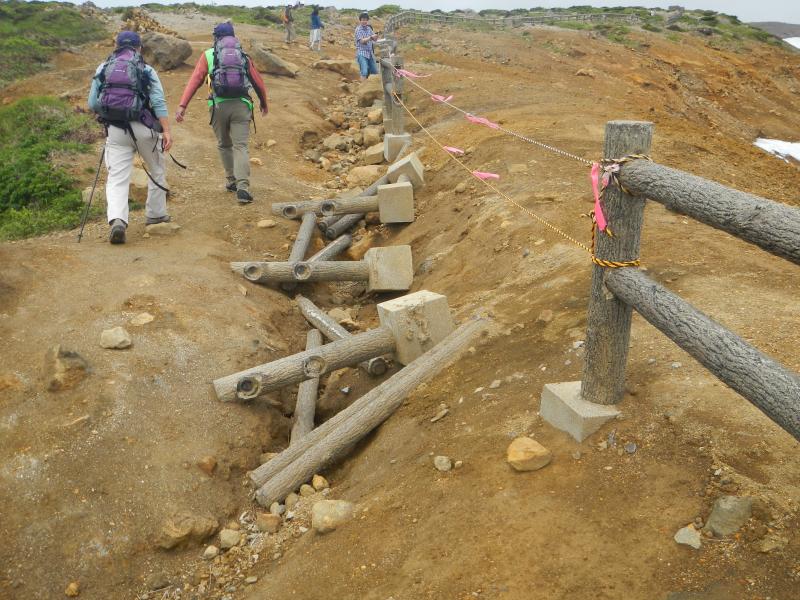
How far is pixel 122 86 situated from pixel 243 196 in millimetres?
2309

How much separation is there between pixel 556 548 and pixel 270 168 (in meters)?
8.96

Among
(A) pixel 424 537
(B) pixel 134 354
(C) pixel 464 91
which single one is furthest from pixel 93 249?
(C) pixel 464 91

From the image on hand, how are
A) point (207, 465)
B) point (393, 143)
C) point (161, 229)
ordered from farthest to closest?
point (393, 143), point (161, 229), point (207, 465)

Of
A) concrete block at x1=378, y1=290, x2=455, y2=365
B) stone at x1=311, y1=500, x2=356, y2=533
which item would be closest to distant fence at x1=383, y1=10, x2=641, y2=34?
concrete block at x1=378, y1=290, x2=455, y2=365

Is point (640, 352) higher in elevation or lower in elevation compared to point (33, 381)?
higher

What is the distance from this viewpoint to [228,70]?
25.7 feet

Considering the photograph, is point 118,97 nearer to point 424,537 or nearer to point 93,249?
point 93,249

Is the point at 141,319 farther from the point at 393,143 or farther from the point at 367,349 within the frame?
the point at 393,143

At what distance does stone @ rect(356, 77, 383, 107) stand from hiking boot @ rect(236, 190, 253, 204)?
618 centimetres

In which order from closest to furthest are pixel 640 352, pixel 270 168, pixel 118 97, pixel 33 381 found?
pixel 640 352, pixel 33 381, pixel 118 97, pixel 270 168

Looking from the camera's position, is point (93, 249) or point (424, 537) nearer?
point (424, 537)

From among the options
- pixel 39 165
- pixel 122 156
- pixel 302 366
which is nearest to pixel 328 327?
pixel 302 366

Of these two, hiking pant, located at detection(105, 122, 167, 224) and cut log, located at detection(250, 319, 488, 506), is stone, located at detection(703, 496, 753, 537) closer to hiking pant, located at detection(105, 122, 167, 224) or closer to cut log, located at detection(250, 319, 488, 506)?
cut log, located at detection(250, 319, 488, 506)

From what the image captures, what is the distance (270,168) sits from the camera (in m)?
10.7
